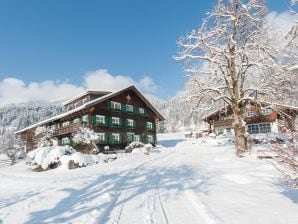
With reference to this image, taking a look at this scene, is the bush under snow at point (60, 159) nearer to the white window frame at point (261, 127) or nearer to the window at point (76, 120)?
the window at point (76, 120)

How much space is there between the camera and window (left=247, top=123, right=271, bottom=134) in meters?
47.2

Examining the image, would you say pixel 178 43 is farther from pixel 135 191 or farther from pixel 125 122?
pixel 125 122

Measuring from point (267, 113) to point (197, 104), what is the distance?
29.4 m

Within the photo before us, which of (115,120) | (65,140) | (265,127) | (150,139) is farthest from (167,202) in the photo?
(265,127)

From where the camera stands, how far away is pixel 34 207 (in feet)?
30.9

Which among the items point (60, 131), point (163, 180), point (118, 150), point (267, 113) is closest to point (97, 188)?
point (163, 180)

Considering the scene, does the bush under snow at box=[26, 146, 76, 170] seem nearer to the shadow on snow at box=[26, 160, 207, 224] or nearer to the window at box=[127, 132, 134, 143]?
the shadow on snow at box=[26, 160, 207, 224]

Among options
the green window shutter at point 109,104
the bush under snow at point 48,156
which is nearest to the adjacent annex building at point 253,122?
the green window shutter at point 109,104

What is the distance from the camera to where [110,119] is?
41000 millimetres

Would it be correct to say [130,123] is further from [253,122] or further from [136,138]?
[253,122]

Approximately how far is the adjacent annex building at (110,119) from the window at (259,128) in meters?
16.1

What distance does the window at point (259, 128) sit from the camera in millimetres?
47188

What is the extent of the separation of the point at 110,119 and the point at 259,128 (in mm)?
25613

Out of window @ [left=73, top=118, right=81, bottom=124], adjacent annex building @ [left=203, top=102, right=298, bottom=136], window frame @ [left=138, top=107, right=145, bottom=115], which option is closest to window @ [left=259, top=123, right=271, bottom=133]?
adjacent annex building @ [left=203, top=102, right=298, bottom=136]
